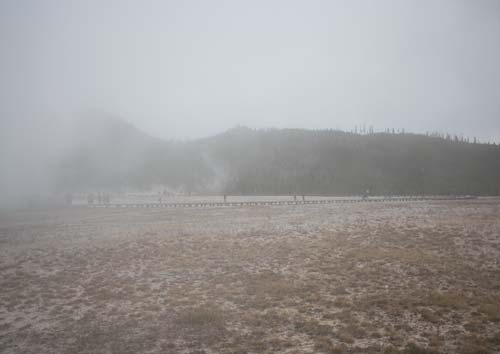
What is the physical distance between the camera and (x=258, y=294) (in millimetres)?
14039

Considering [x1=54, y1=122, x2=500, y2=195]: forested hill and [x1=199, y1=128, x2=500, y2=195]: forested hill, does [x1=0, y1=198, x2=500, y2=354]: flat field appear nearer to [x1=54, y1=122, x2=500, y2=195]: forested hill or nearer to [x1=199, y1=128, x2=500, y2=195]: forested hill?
[x1=54, y1=122, x2=500, y2=195]: forested hill

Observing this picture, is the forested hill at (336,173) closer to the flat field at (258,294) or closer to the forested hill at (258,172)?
the forested hill at (258,172)

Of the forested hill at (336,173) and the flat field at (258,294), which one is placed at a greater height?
the forested hill at (336,173)

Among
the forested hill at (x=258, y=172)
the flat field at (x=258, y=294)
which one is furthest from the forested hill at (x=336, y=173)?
the flat field at (x=258, y=294)

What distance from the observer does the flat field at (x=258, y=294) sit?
10.0 m

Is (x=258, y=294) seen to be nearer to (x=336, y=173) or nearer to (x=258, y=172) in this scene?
(x=258, y=172)

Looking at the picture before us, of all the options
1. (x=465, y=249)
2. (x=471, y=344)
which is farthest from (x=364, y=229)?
(x=471, y=344)

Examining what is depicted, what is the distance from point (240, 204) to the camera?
58.9 metres

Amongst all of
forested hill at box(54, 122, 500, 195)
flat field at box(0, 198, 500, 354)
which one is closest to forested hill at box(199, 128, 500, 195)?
forested hill at box(54, 122, 500, 195)

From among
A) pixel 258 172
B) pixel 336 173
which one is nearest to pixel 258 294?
pixel 258 172

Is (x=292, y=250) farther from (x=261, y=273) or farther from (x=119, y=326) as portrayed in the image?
(x=119, y=326)

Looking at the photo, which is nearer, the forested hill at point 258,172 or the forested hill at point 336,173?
the forested hill at point 336,173

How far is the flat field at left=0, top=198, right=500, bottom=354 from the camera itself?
395 inches

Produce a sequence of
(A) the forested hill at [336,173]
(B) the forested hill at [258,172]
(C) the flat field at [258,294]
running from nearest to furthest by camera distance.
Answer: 1. (C) the flat field at [258,294]
2. (A) the forested hill at [336,173]
3. (B) the forested hill at [258,172]
